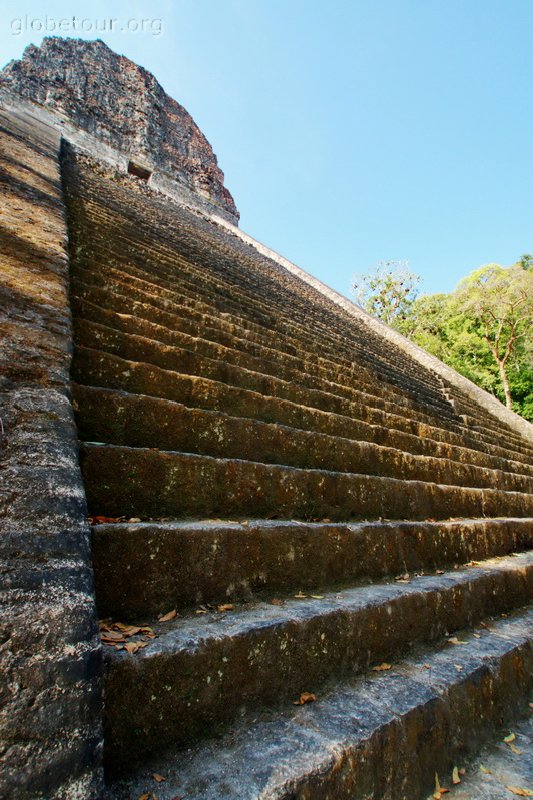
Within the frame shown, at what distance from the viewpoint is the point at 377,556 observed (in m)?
2.04

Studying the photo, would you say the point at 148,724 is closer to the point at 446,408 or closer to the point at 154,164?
the point at 446,408

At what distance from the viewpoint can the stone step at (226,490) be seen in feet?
5.08

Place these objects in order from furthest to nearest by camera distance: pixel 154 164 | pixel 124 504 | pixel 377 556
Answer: pixel 154 164 → pixel 377 556 → pixel 124 504

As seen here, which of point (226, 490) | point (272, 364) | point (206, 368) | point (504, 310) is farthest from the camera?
point (504, 310)

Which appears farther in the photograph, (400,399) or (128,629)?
(400,399)

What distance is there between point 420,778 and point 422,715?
0.53 ft

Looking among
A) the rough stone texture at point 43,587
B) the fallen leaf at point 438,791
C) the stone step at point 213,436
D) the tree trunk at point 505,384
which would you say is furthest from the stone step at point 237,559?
the tree trunk at point 505,384

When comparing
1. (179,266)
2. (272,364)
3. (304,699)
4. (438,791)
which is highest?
(179,266)

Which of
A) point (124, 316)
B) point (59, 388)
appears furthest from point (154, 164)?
point (59, 388)

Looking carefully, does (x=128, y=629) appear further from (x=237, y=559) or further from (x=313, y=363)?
(x=313, y=363)

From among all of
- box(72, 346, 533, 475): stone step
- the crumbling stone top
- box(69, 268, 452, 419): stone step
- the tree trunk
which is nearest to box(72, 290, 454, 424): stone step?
box(69, 268, 452, 419): stone step

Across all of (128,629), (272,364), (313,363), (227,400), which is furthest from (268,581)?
(313,363)

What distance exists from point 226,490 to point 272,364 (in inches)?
70.3

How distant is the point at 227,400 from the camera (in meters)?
2.51
